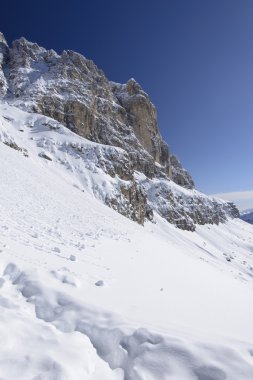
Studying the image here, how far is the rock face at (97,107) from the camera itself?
9388 centimetres

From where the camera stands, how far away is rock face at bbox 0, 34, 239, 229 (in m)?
93.9

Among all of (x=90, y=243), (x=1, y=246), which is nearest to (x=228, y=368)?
(x=1, y=246)

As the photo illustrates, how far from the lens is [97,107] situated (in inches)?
4528

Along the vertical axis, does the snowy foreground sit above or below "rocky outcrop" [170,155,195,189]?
below

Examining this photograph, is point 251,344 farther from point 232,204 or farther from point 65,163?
point 232,204

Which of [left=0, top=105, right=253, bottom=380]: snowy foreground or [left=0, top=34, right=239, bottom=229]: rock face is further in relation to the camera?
[left=0, top=34, right=239, bottom=229]: rock face

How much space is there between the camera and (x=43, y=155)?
6166cm

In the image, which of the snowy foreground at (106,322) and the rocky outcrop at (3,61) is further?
the rocky outcrop at (3,61)

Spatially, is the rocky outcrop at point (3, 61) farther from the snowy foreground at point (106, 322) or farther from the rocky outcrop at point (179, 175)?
the snowy foreground at point (106, 322)

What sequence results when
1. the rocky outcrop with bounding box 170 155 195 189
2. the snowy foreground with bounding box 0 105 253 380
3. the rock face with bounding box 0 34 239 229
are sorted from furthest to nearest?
the rocky outcrop with bounding box 170 155 195 189 < the rock face with bounding box 0 34 239 229 < the snowy foreground with bounding box 0 105 253 380

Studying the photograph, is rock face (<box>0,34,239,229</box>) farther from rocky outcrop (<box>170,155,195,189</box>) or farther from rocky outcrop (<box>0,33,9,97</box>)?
rocky outcrop (<box>170,155,195,189</box>)


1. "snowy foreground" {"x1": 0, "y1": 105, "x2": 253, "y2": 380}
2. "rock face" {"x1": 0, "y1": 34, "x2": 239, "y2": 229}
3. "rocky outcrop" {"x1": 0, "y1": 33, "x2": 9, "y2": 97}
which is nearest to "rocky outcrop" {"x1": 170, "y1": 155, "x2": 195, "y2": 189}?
"rock face" {"x1": 0, "y1": 34, "x2": 239, "y2": 229}

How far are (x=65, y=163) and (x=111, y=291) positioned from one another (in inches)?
2339

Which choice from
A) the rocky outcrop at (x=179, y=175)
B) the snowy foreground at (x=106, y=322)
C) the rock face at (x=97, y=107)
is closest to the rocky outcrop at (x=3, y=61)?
the rock face at (x=97, y=107)
